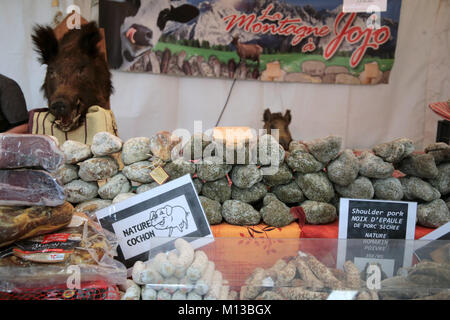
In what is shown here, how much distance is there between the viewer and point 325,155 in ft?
4.13

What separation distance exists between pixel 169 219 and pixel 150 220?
0.20 ft

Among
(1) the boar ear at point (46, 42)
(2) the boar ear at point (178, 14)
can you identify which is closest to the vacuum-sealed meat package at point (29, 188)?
(1) the boar ear at point (46, 42)

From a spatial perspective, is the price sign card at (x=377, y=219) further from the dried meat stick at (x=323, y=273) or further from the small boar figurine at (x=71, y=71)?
the small boar figurine at (x=71, y=71)

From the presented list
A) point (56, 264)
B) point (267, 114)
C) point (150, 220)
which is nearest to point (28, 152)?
point (56, 264)

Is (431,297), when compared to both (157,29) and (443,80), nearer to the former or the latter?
(157,29)

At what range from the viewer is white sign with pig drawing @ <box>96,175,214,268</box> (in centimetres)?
107

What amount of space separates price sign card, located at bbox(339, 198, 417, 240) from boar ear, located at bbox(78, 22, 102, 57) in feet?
5.54

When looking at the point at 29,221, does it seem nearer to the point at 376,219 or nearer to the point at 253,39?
the point at 376,219

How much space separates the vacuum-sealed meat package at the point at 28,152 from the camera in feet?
2.72

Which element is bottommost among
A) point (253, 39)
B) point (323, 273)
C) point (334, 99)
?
point (323, 273)

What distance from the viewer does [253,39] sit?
10.0 feet

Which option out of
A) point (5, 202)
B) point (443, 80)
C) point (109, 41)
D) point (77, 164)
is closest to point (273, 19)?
point (109, 41)
